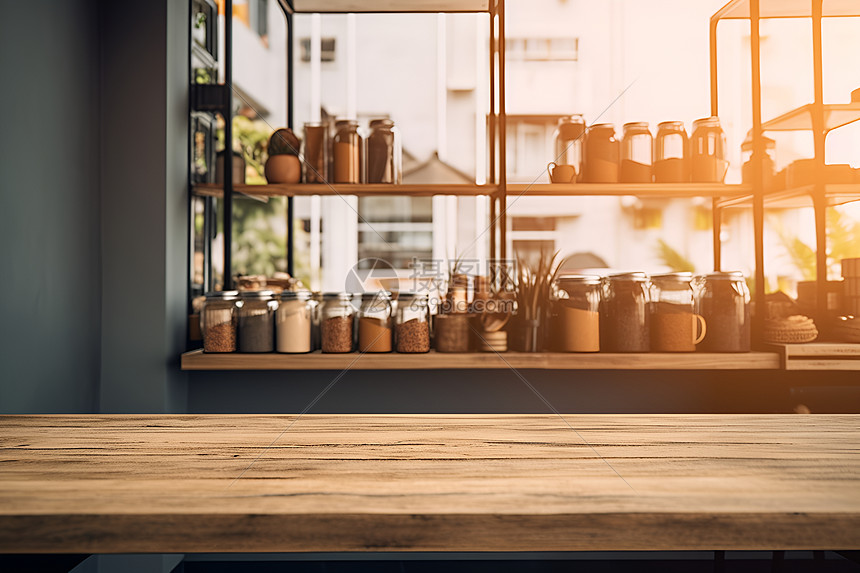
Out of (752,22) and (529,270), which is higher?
(752,22)

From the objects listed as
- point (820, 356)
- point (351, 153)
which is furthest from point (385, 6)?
point (820, 356)

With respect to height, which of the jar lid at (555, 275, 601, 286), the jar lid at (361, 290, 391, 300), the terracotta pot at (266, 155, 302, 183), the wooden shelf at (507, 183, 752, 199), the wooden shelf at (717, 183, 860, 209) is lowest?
the jar lid at (361, 290, 391, 300)

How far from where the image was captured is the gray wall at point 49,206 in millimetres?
1367

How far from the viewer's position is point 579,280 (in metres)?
1.72

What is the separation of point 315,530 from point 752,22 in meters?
1.99

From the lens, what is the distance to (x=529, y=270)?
5.81ft

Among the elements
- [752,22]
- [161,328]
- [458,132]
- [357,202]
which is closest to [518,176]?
[458,132]

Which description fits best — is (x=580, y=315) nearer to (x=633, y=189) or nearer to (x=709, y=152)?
(x=633, y=189)

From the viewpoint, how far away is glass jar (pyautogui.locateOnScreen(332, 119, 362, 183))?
1.83m

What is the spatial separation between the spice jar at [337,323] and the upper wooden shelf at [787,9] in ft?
5.35

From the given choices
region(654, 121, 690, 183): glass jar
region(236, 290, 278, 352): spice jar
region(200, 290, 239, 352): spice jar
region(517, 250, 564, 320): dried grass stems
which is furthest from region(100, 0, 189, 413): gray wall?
region(654, 121, 690, 183): glass jar

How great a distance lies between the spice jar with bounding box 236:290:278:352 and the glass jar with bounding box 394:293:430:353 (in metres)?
0.38

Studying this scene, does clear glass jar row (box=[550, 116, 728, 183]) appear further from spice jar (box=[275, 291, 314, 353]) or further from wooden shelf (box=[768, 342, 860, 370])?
spice jar (box=[275, 291, 314, 353])

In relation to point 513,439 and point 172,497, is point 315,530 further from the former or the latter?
point 513,439
